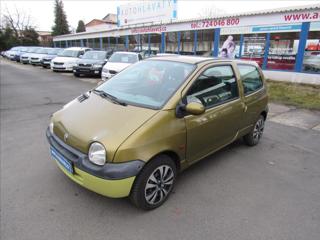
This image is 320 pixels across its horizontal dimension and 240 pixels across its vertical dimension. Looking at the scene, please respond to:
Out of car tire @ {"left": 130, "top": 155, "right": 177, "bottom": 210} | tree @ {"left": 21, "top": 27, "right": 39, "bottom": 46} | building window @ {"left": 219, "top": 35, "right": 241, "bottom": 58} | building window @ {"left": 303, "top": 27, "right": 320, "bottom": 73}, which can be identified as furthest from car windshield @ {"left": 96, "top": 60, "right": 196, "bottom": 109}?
tree @ {"left": 21, "top": 27, "right": 39, "bottom": 46}

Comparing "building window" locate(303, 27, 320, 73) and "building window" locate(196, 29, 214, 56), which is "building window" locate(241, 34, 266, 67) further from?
"building window" locate(196, 29, 214, 56)

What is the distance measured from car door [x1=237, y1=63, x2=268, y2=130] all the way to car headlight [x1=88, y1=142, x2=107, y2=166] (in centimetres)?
250

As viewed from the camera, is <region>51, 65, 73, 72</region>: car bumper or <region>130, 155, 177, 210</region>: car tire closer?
<region>130, 155, 177, 210</region>: car tire

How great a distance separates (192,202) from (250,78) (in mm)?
2478

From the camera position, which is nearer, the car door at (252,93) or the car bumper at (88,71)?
the car door at (252,93)

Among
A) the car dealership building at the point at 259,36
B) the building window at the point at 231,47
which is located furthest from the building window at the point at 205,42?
the building window at the point at 231,47

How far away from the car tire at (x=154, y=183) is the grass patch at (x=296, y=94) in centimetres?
681

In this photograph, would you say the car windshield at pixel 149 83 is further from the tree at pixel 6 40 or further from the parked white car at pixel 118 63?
the tree at pixel 6 40

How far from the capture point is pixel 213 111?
3297 millimetres

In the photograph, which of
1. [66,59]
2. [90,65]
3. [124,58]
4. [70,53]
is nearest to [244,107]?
[124,58]

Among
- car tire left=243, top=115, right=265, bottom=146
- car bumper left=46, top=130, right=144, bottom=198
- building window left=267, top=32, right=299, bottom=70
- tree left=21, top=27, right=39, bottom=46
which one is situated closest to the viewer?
car bumper left=46, top=130, right=144, bottom=198

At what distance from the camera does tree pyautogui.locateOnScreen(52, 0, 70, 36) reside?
188 ft

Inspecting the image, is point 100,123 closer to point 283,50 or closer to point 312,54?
point 312,54

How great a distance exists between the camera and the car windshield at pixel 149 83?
301 cm
